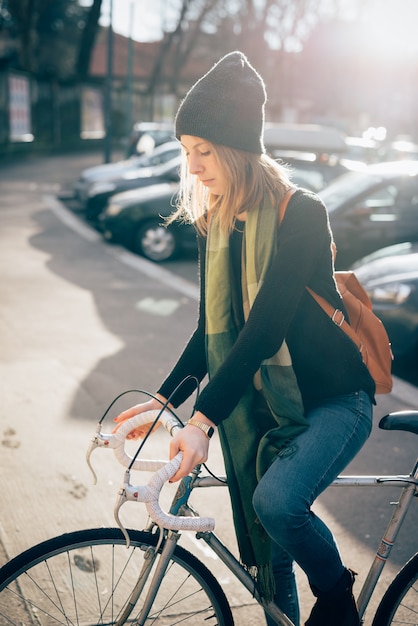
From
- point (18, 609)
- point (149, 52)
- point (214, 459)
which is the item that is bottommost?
point (214, 459)

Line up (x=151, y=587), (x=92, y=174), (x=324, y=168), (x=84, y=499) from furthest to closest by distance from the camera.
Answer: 1. (x=92, y=174)
2. (x=324, y=168)
3. (x=84, y=499)
4. (x=151, y=587)

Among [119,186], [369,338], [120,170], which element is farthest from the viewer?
[120,170]

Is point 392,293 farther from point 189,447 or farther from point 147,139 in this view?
point 147,139

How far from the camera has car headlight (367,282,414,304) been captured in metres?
5.93

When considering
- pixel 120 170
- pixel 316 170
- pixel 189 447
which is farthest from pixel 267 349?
pixel 120 170

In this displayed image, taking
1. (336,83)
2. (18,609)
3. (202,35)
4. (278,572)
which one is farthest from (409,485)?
(336,83)

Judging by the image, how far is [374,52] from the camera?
2446 inches

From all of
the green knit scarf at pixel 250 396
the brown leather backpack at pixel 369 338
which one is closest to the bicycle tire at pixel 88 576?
the green knit scarf at pixel 250 396

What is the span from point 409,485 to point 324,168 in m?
8.55

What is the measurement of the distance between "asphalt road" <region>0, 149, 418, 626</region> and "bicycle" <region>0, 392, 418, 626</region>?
29.9 inches

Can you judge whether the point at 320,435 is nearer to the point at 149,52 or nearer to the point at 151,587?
the point at 151,587

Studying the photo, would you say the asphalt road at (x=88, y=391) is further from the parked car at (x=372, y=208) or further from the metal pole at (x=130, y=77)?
the metal pole at (x=130, y=77)

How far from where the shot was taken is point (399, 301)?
19.4ft

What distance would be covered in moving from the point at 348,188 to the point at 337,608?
285 inches
